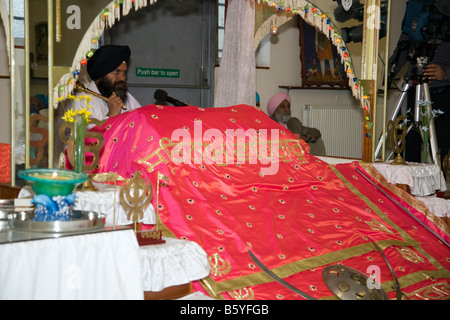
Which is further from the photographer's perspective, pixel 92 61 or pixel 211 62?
pixel 211 62

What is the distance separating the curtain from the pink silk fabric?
0.83m

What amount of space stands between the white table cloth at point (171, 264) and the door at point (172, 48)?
197 inches

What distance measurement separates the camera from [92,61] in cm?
560

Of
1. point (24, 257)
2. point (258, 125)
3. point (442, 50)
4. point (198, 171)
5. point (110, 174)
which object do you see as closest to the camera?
point (24, 257)

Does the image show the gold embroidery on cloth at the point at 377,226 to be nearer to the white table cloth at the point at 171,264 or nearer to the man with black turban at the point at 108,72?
the white table cloth at the point at 171,264

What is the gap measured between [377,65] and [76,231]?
14.5 ft

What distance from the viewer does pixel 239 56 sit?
20.3 feet

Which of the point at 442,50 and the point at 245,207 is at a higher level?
Result: the point at 442,50

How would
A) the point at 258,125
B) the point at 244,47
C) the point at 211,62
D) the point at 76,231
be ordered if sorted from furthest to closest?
the point at 211,62, the point at 244,47, the point at 258,125, the point at 76,231

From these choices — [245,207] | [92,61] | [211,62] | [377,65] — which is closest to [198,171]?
[245,207]

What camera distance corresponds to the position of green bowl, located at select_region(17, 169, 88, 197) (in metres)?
2.73

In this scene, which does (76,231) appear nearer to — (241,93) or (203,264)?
(203,264)

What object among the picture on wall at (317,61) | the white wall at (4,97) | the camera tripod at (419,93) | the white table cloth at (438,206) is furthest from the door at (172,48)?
the white table cloth at (438,206)

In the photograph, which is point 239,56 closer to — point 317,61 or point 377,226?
point 377,226
